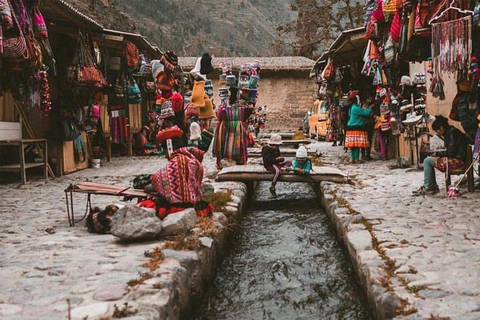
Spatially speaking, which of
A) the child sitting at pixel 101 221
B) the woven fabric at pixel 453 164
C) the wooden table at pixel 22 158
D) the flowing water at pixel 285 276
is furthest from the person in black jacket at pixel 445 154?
the wooden table at pixel 22 158

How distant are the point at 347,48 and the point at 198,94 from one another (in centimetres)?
551

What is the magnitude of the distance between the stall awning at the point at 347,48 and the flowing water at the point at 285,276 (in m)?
5.16

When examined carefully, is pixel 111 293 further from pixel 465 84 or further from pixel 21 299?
pixel 465 84

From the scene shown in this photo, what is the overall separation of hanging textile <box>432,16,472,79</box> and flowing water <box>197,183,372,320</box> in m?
2.40

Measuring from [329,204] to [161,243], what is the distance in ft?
10.7

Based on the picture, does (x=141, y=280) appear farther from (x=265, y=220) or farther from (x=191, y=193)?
(x=265, y=220)

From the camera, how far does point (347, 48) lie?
1255 centimetres

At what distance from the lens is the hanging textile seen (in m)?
5.44

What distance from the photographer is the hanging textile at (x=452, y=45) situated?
5441mm

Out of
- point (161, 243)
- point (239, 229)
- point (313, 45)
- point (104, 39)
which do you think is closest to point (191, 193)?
point (161, 243)

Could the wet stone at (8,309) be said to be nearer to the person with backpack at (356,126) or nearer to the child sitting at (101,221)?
the child sitting at (101,221)

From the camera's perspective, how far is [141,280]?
353cm

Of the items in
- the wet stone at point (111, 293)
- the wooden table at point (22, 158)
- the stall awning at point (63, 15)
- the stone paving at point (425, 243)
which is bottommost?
the stone paving at point (425, 243)

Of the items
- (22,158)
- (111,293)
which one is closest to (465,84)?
(111,293)
